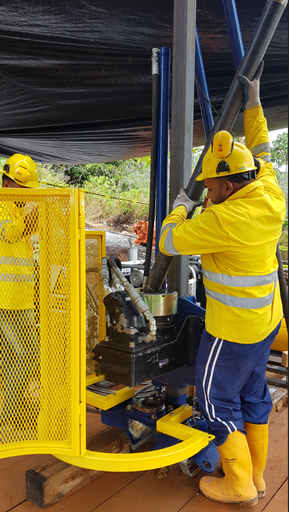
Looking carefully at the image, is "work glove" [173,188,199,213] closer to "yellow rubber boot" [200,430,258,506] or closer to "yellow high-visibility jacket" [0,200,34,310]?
"yellow high-visibility jacket" [0,200,34,310]

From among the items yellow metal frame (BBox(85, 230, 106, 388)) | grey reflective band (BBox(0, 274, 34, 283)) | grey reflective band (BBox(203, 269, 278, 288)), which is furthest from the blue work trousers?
grey reflective band (BBox(0, 274, 34, 283))

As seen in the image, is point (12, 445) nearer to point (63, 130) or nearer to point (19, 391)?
point (19, 391)

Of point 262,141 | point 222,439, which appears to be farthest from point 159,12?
point 222,439

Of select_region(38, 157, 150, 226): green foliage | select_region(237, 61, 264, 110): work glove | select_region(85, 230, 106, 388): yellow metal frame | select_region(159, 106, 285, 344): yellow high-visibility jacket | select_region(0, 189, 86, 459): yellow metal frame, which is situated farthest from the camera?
select_region(38, 157, 150, 226): green foliage

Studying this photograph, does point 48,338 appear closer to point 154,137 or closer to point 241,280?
point 241,280

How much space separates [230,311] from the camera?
207 centimetres

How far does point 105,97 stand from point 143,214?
1084 cm

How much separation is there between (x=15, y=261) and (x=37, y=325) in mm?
337

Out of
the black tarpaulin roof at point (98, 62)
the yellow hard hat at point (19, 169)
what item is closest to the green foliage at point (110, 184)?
the black tarpaulin roof at point (98, 62)

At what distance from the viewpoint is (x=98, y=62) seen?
3.53 m

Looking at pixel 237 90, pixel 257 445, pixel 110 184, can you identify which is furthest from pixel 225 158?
pixel 110 184

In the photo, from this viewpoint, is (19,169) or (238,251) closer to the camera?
(238,251)

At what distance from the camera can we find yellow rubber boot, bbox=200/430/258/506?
6.98 feet

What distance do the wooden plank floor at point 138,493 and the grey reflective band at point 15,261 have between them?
127 centimetres
